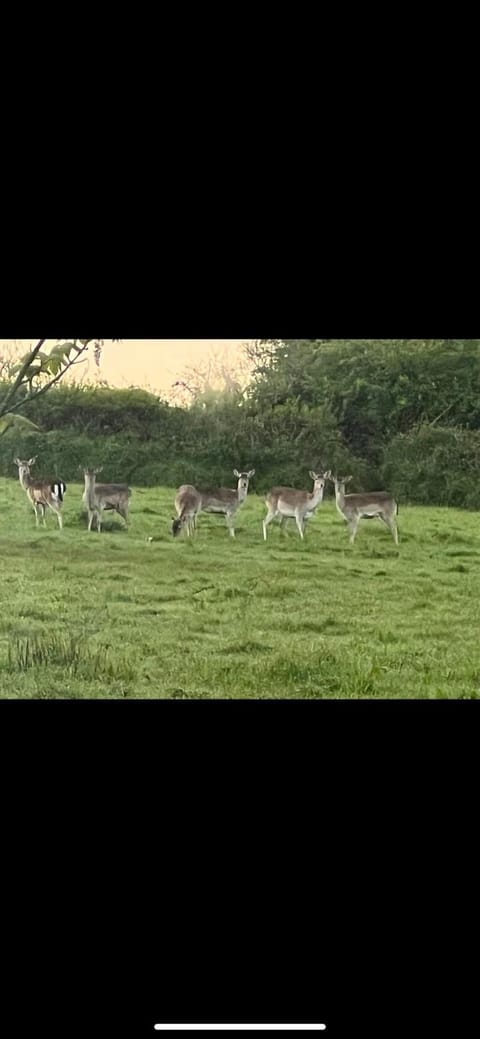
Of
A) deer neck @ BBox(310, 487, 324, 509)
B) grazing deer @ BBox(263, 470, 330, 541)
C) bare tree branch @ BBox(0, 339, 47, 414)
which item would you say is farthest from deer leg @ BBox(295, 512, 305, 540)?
bare tree branch @ BBox(0, 339, 47, 414)

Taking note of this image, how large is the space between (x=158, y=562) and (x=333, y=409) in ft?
4.33

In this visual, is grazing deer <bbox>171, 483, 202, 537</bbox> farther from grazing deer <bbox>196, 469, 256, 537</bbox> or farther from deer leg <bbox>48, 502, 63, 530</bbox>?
deer leg <bbox>48, 502, 63, 530</bbox>

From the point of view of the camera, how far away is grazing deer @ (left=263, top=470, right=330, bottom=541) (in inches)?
254

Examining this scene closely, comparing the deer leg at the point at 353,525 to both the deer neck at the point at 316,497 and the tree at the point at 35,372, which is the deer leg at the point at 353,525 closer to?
the deer neck at the point at 316,497

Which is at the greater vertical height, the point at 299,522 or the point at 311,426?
the point at 311,426

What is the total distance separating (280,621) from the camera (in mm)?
6293

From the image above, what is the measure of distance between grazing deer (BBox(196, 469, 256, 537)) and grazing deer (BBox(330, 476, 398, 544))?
20.0 inches

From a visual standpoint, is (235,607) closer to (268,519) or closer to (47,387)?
(268,519)

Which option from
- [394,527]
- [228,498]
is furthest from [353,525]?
[228,498]

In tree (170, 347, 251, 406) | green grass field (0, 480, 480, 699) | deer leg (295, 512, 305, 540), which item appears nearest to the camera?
green grass field (0, 480, 480, 699)

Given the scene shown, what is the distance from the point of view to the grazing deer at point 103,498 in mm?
6508

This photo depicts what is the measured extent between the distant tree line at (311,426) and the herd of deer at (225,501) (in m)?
0.06

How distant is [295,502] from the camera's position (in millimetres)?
6488

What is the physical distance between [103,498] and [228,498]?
717 millimetres
